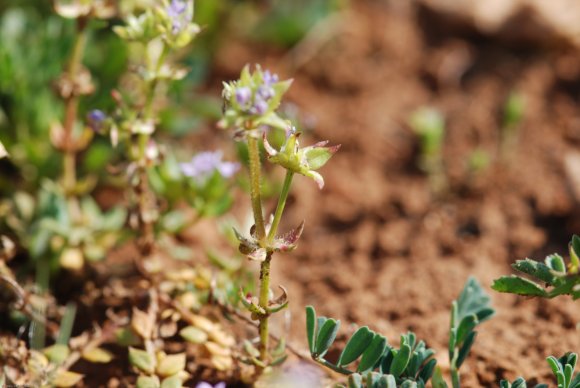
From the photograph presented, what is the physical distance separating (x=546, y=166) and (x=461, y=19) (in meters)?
1.11

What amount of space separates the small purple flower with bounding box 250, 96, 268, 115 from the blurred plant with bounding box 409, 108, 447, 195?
1573mm

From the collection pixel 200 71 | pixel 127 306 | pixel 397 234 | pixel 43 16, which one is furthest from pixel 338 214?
pixel 43 16

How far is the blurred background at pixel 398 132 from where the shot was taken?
2646 mm

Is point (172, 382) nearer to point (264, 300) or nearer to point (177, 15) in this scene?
point (264, 300)

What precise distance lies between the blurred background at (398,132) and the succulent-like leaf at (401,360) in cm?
35

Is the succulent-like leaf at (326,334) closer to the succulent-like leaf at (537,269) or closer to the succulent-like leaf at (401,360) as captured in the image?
the succulent-like leaf at (401,360)

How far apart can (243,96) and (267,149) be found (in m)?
0.15

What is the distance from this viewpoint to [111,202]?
3.08 m

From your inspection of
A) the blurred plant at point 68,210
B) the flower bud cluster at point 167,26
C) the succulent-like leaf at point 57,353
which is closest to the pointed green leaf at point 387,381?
the succulent-like leaf at point 57,353

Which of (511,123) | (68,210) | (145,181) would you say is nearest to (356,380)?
(145,181)

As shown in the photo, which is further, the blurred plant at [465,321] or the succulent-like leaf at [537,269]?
the blurred plant at [465,321]

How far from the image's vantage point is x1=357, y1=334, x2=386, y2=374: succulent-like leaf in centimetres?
194

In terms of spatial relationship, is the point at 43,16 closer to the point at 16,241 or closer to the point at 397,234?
the point at 16,241

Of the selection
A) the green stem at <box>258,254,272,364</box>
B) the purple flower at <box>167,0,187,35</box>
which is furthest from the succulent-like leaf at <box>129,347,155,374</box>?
the purple flower at <box>167,0,187,35</box>
